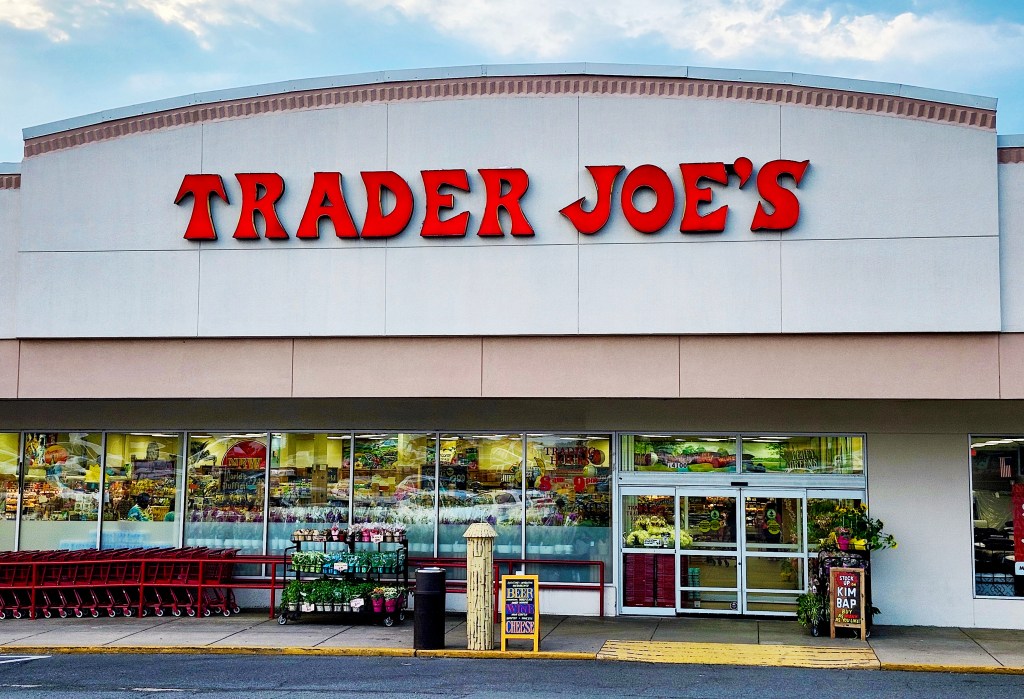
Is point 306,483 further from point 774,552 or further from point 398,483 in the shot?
point 774,552

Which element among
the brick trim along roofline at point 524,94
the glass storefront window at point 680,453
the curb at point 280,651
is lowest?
the curb at point 280,651

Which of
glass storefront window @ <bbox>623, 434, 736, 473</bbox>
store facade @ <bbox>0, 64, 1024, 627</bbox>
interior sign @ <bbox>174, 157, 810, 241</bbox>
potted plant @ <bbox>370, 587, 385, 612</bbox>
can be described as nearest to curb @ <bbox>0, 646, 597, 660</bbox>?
potted plant @ <bbox>370, 587, 385, 612</bbox>

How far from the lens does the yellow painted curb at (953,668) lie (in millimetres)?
13539

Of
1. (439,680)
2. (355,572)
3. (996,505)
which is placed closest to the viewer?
(439,680)

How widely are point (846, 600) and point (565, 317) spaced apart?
5.66 m

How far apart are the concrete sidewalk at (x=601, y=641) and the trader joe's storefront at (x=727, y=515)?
45 cm

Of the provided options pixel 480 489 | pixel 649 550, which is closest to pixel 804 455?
pixel 649 550

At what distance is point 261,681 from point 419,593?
2.70 meters

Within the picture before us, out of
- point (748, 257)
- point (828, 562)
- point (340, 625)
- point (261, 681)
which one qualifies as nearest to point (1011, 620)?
point (828, 562)

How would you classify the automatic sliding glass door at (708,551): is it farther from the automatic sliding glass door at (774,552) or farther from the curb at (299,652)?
the curb at (299,652)

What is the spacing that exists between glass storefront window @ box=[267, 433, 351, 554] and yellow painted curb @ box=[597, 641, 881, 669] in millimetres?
5882

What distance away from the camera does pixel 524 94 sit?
658 inches

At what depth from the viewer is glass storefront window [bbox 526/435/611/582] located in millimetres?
18141

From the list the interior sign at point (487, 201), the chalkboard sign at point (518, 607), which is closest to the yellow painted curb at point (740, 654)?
the chalkboard sign at point (518, 607)
